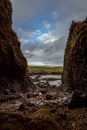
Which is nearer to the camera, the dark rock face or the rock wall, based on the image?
the rock wall

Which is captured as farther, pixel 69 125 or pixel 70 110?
pixel 70 110

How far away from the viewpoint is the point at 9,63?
58750 millimetres

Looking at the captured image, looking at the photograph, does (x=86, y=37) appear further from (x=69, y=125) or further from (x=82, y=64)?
(x=69, y=125)

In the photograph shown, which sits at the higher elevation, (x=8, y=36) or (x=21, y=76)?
(x=8, y=36)

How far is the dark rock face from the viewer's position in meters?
55.0

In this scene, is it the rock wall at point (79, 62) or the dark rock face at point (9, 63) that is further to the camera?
the dark rock face at point (9, 63)

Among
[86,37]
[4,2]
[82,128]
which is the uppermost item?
[4,2]

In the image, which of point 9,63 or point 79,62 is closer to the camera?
point 79,62

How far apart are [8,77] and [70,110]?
23.6 metres

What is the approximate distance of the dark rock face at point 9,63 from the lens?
55.0m

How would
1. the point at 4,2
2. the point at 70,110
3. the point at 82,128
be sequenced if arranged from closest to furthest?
1. the point at 82,128
2. the point at 70,110
3. the point at 4,2

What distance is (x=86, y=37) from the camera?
5612 centimetres

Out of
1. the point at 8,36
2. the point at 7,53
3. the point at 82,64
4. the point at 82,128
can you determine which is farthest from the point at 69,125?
the point at 8,36

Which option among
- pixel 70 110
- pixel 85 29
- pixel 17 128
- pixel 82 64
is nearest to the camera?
pixel 17 128
